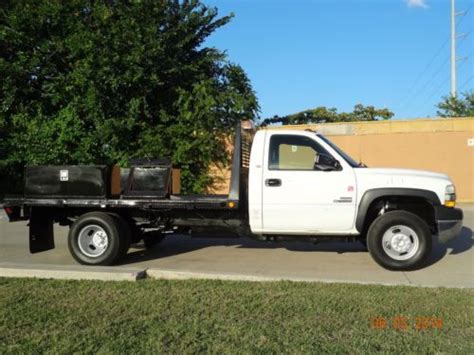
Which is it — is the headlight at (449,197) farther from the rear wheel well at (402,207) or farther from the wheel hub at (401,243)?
the wheel hub at (401,243)

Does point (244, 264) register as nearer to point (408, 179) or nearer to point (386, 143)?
point (408, 179)

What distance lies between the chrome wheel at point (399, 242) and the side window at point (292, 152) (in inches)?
57.7

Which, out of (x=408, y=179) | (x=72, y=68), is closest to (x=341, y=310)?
(x=408, y=179)

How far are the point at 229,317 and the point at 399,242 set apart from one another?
3.41m

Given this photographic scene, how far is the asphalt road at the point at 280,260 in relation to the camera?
24.1 feet

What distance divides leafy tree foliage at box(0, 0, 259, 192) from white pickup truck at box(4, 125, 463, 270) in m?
9.90

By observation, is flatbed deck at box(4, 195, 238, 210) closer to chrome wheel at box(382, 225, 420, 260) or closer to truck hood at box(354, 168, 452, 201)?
truck hood at box(354, 168, 452, 201)

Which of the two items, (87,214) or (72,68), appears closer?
(87,214)

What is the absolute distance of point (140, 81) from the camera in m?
18.8

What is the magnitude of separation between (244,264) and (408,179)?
8.93ft

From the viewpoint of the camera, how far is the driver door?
7754 millimetres

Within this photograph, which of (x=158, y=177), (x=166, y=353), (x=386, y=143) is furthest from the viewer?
(x=386, y=143)

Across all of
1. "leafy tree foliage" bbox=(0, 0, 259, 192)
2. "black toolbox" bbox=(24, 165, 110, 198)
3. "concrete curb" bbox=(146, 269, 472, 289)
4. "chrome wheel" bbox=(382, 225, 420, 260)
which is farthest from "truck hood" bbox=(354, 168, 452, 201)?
"leafy tree foliage" bbox=(0, 0, 259, 192)

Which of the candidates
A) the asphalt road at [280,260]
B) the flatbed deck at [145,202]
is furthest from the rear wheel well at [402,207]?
the flatbed deck at [145,202]
